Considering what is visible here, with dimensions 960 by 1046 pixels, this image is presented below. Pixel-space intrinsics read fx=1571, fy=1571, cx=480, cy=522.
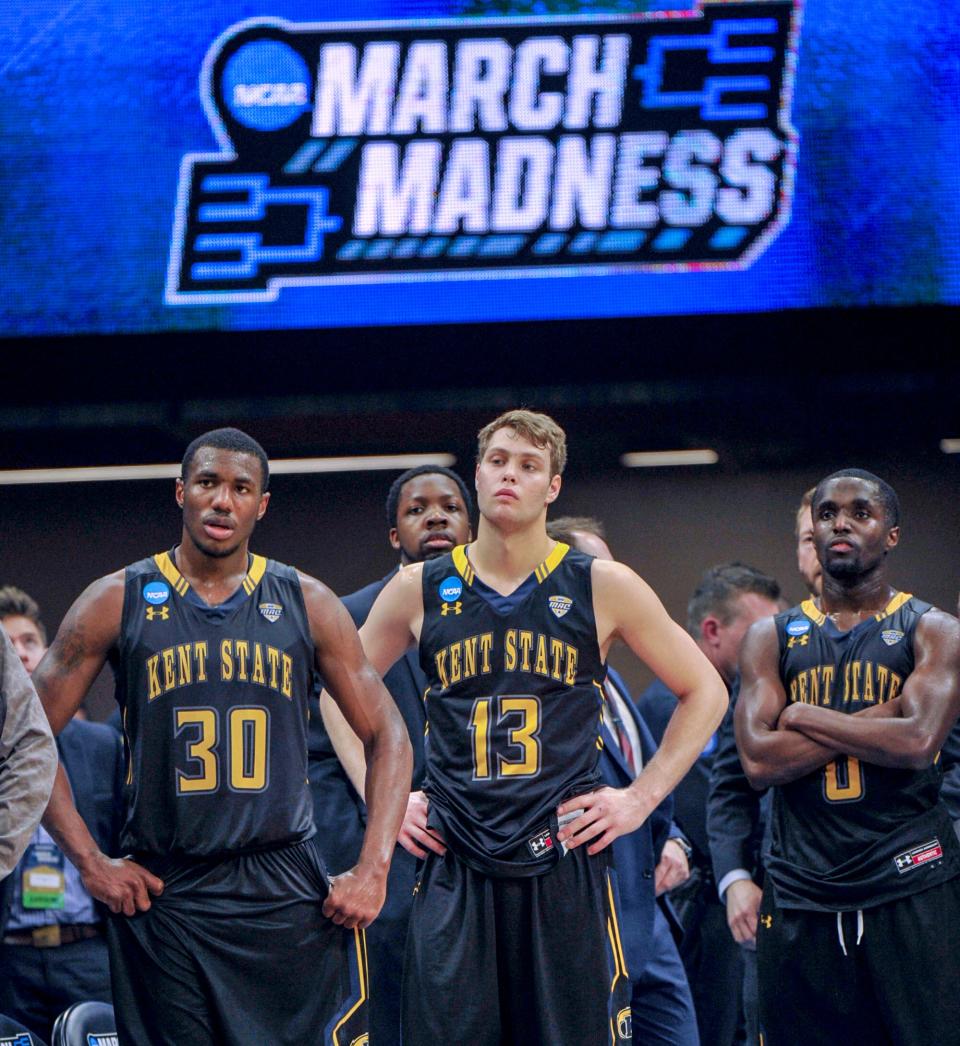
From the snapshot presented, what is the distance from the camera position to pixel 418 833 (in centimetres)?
392

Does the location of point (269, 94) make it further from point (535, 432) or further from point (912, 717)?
point (912, 717)

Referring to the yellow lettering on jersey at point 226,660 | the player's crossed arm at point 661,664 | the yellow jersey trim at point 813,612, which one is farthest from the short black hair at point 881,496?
the yellow lettering on jersey at point 226,660

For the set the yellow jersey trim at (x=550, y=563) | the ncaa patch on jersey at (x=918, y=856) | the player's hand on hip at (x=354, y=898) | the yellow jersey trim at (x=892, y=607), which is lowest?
the player's hand on hip at (x=354, y=898)

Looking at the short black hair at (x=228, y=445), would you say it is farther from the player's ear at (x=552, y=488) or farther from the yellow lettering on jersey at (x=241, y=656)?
the player's ear at (x=552, y=488)

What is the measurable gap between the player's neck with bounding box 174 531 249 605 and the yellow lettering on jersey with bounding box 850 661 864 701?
165 centimetres

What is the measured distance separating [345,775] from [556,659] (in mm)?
1124

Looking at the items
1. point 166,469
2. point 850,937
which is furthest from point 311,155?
point 850,937

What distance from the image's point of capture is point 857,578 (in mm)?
4277

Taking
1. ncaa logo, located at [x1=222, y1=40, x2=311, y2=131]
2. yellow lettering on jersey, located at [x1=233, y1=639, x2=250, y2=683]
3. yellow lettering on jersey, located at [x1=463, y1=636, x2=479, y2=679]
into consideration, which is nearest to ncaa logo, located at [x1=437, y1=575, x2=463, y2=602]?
yellow lettering on jersey, located at [x1=463, y1=636, x2=479, y2=679]

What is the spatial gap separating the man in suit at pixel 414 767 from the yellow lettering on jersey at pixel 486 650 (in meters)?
0.51

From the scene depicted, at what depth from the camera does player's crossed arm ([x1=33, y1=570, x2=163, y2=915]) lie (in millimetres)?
3564

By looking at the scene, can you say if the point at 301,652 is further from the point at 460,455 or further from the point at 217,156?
the point at 460,455

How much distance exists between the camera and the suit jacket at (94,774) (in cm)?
496

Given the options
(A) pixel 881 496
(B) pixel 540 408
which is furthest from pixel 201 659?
(B) pixel 540 408
